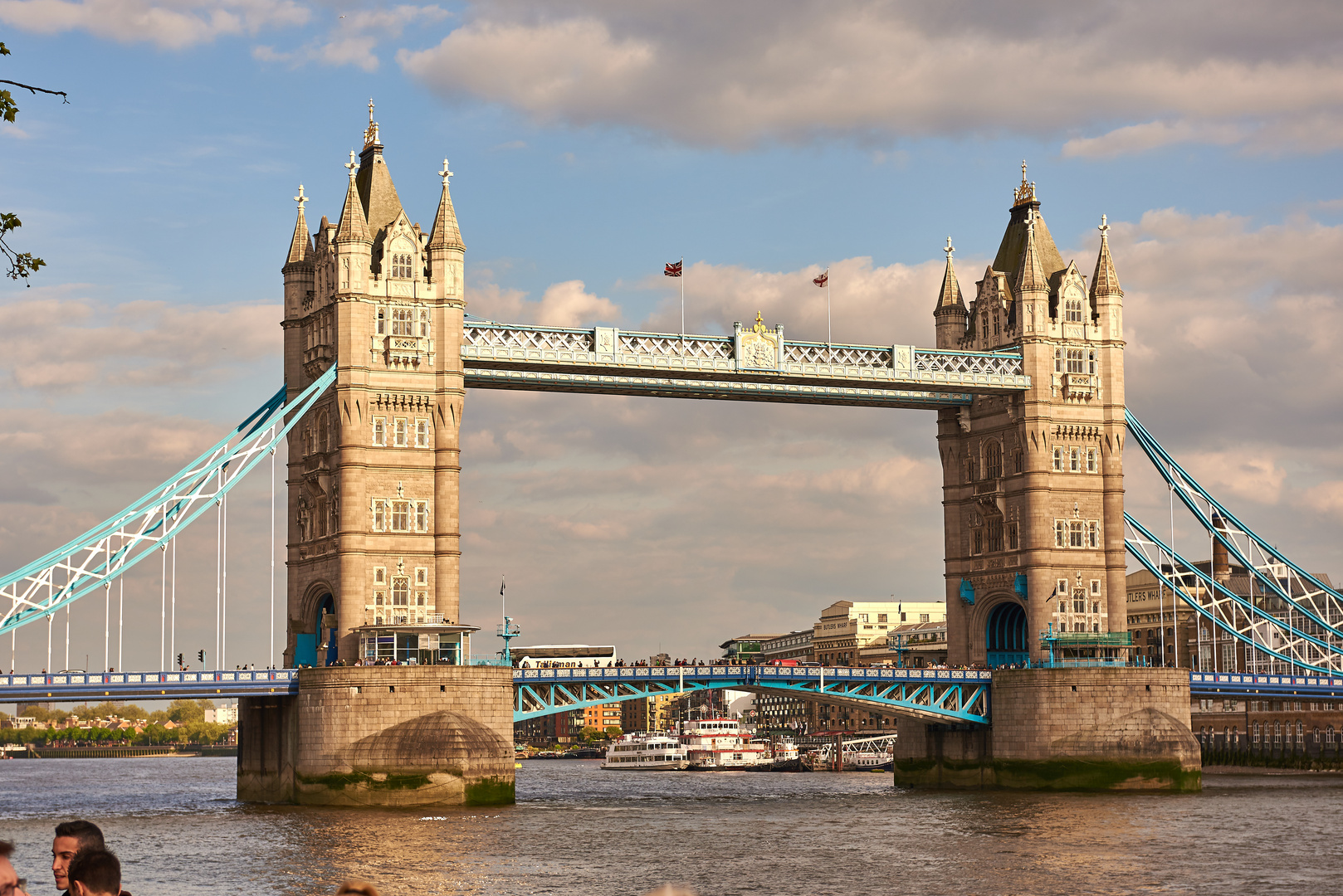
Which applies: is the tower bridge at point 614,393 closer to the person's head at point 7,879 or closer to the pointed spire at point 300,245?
the pointed spire at point 300,245

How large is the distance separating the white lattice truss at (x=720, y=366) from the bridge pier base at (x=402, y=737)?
46.5 ft

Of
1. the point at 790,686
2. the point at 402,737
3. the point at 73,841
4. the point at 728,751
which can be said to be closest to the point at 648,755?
the point at 728,751

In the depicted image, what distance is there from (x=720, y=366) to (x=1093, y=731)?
75.6 feet

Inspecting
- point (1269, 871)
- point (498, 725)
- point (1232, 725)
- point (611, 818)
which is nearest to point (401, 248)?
point (498, 725)

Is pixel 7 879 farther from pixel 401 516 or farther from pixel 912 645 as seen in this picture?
pixel 912 645

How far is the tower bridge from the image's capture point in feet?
225

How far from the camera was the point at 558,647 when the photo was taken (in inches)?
3457

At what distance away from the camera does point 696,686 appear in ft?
259

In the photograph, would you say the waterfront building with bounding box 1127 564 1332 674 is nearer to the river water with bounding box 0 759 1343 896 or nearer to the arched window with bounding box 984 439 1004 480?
the arched window with bounding box 984 439 1004 480

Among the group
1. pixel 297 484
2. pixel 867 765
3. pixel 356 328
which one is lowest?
pixel 867 765

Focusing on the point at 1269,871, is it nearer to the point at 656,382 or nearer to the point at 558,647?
the point at 656,382

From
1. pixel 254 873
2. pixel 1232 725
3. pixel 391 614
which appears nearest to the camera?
pixel 254 873

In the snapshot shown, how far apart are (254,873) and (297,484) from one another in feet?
112

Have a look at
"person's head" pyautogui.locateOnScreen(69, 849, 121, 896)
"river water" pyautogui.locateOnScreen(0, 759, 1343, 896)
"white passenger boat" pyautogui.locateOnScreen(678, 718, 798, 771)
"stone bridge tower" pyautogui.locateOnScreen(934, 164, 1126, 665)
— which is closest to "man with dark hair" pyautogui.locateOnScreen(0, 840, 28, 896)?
"person's head" pyautogui.locateOnScreen(69, 849, 121, 896)
